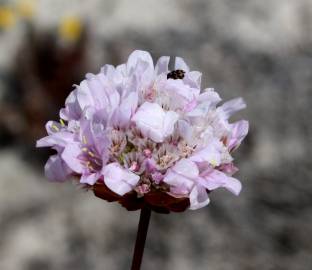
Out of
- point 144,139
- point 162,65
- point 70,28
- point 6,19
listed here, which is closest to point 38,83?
point 70,28

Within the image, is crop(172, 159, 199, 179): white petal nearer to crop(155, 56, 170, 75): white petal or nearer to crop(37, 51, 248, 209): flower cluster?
crop(37, 51, 248, 209): flower cluster

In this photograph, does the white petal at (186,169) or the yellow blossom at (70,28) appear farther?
the yellow blossom at (70,28)

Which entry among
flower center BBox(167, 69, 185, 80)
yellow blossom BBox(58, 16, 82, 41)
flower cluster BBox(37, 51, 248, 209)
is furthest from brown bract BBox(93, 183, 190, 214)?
yellow blossom BBox(58, 16, 82, 41)

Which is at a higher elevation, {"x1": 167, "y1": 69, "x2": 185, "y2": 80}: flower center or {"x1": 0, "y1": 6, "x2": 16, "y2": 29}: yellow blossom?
{"x1": 0, "y1": 6, "x2": 16, "y2": 29}: yellow blossom

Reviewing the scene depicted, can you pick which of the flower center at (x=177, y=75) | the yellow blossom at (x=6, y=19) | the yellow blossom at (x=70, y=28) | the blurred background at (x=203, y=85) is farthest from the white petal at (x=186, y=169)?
the yellow blossom at (x=6, y=19)

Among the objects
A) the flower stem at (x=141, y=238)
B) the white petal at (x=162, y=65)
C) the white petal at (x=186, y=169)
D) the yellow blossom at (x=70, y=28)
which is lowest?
the flower stem at (x=141, y=238)

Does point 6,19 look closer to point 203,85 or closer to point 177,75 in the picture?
point 203,85

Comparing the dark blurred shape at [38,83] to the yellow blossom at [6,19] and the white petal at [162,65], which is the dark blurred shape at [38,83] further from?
the white petal at [162,65]
